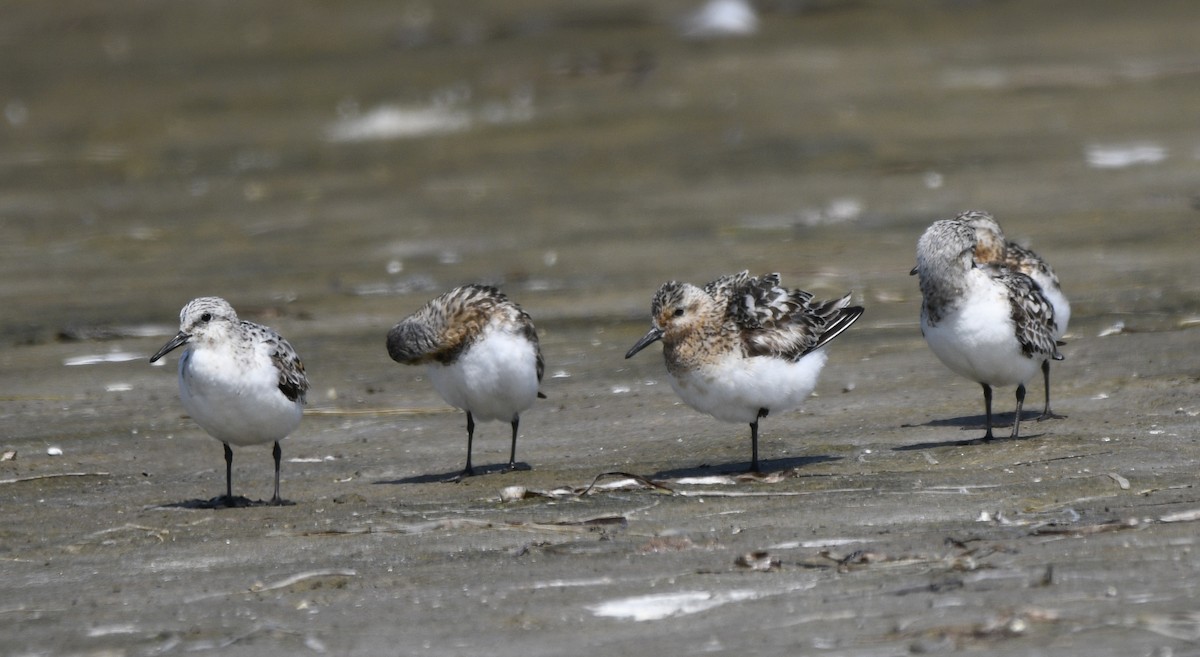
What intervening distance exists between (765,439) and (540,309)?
4.02 meters

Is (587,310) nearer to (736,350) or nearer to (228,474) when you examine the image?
(736,350)

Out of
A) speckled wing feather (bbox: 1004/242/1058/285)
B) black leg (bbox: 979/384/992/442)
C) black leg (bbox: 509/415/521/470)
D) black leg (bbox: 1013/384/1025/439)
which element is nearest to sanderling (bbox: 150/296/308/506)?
black leg (bbox: 509/415/521/470)

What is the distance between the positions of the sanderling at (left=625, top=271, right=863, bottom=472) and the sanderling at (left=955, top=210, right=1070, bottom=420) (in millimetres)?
1952

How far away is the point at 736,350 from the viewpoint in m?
9.12

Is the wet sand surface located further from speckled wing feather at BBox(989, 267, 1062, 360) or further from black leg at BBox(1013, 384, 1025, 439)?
speckled wing feather at BBox(989, 267, 1062, 360)

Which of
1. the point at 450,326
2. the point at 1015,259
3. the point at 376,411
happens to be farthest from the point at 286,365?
the point at 1015,259

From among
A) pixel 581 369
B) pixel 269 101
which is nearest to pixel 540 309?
pixel 581 369

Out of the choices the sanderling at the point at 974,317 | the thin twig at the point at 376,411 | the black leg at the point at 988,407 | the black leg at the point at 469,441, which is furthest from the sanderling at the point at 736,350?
the thin twig at the point at 376,411

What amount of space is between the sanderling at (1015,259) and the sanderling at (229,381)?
458 cm

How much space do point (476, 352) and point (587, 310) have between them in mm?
3873

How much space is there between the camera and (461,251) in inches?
638

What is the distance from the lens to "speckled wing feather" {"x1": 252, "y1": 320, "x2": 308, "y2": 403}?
30.7 ft

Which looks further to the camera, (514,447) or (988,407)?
(514,447)

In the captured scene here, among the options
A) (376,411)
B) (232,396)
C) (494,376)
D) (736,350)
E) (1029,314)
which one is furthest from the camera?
(376,411)
